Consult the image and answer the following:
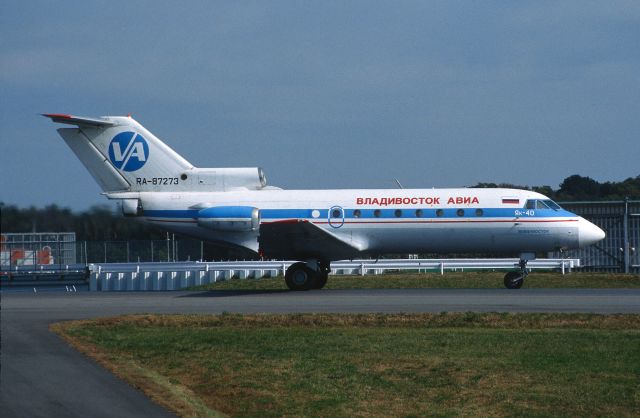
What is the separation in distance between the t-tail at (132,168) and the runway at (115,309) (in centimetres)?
387

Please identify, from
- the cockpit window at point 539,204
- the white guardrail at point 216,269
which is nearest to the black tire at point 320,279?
the white guardrail at point 216,269

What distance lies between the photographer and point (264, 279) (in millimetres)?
34875

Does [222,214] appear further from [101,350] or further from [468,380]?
[468,380]

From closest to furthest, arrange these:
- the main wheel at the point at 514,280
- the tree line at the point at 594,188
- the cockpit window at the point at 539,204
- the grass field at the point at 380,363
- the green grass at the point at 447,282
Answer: the grass field at the point at 380,363
the main wheel at the point at 514,280
the cockpit window at the point at 539,204
the green grass at the point at 447,282
the tree line at the point at 594,188

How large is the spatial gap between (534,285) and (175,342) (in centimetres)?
1809

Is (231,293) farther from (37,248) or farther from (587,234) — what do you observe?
(587,234)

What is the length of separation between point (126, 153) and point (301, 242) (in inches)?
275

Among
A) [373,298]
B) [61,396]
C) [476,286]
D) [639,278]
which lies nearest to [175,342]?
[61,396]

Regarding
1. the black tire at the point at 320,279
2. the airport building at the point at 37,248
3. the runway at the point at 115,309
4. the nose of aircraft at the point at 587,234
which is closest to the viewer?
the runway at the point at 115,309

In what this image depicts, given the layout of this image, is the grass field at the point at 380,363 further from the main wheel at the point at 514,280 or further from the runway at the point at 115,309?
the main wheel at the point at 514,280

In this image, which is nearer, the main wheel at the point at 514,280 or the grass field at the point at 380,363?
the grass field at the point at 380,363

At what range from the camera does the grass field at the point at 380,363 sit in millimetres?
11422

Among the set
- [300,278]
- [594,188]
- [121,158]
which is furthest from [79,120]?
[594,188]

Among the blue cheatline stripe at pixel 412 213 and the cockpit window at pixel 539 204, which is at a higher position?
the cockpit window at pixel 539 204
